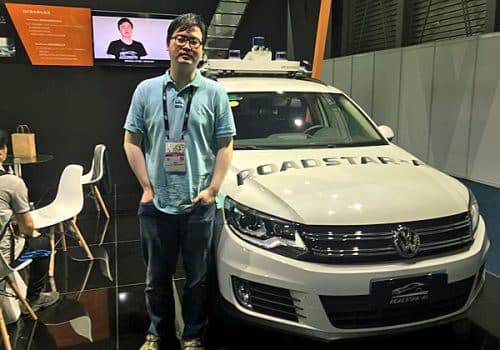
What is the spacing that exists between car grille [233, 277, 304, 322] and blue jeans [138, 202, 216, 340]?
0.32 m

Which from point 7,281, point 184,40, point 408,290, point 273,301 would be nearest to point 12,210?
point 7,281

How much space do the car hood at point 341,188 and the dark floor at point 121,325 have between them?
657 mm

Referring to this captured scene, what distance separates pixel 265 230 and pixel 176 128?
62 centimetres

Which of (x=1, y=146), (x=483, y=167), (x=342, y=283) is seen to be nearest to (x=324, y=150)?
(x=342, y=283)

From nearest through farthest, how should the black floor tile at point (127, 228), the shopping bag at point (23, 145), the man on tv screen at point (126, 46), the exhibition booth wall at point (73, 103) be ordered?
the black floor tile at point (127, 228), the shopping bag at point (23, 145), the exhibition booth wall at point (73, 103), the man on tv screen at point (126, 46)

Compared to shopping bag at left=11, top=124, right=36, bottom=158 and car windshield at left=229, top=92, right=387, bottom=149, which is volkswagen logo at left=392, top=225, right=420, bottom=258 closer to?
car windshield at left=229, top=92, right=387, bottom=149

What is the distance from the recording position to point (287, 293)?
2045 mm

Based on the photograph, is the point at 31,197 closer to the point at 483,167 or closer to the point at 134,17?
the point at 134,17

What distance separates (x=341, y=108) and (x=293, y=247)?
1.64 metres

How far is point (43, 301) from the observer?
303cm

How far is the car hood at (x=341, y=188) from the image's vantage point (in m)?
2.09

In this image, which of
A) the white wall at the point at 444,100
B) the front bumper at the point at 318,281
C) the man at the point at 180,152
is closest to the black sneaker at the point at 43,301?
the man at the point at 180,152

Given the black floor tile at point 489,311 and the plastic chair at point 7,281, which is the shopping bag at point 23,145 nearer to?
the plastic chair at point 7,281

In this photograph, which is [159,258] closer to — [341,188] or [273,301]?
[273,301]
